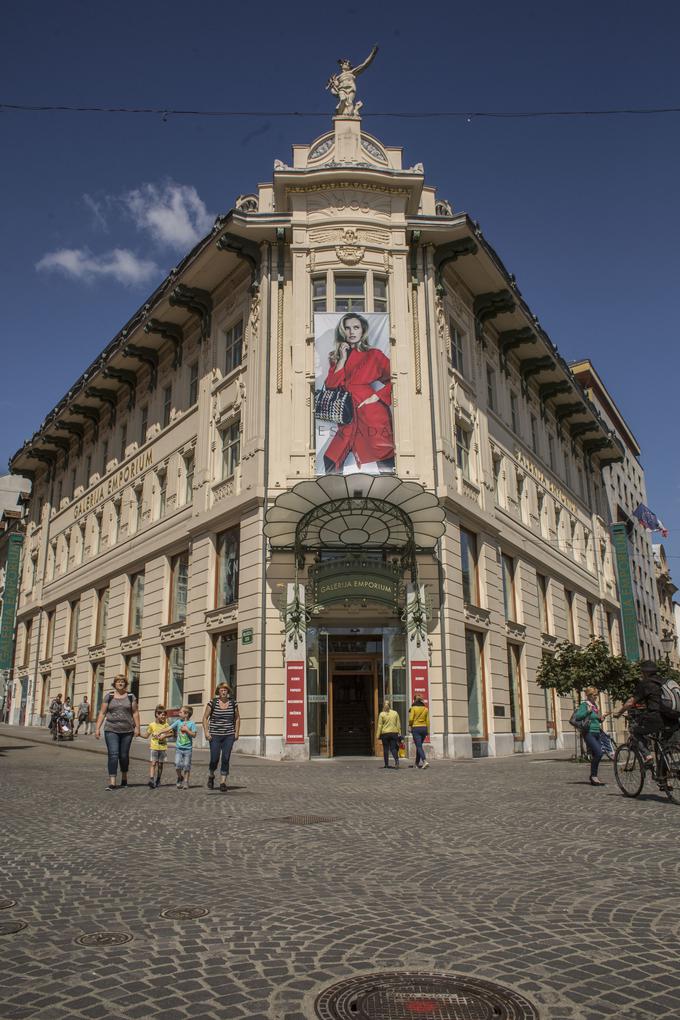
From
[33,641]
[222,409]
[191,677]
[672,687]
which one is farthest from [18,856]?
[33,641]

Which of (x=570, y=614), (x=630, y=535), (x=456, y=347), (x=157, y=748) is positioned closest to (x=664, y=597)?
(x=630, y=535)

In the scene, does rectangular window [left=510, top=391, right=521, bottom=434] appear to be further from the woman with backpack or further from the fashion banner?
the woman with backpack

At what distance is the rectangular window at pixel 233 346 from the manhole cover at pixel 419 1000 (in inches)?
917

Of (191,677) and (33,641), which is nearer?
(191,677)

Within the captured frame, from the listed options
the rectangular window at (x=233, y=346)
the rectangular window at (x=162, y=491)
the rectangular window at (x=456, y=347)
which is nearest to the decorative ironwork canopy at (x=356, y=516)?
the rectangular window at (x=233, y=346)

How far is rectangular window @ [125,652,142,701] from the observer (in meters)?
28.9

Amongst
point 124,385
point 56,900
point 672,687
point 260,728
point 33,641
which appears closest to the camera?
point 56,900

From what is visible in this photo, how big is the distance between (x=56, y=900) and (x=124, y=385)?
31.6 metres

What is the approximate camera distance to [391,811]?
10570 millimetres

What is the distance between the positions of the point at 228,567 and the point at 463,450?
8.71m

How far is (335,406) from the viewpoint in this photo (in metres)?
23.2

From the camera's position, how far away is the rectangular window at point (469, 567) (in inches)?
981

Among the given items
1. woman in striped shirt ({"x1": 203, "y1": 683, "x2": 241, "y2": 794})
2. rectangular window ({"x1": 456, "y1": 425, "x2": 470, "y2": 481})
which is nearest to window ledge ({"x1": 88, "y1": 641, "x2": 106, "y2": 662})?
A: rectangular window ({"x1": 456, "y1": 425, "x2": 470, "y2": 481})

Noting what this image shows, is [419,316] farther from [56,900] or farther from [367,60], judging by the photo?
[56,900]
